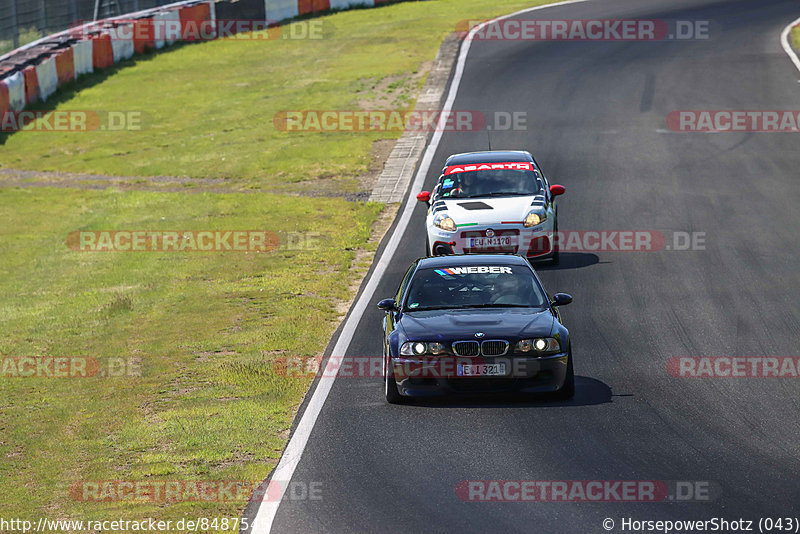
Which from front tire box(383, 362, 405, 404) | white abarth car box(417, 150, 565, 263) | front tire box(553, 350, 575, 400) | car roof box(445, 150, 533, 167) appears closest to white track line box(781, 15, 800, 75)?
car roof box(445, 150, 533, 167)

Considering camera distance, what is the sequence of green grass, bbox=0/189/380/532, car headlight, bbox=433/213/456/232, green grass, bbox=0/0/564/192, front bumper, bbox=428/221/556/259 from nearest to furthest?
green grass, bbox=0/189/380/532 < front bumper, bbox=428/221/556/259 < car headlight, bbox=433/213/456/232 < green grass, bbox=0/0/564/192

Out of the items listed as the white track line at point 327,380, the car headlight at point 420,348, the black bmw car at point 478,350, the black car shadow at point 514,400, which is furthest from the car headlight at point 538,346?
the white track line at point 327,380

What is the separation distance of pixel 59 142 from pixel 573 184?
15238mm

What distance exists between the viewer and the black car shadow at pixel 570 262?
57.3ft

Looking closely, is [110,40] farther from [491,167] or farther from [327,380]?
[327,380]

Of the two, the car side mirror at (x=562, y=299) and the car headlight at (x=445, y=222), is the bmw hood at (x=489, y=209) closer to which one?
the car headlight at (x=445, y=222)

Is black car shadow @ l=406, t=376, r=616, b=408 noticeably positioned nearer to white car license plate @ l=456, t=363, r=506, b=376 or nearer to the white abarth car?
white car license plate @ l=456, t=363, r=506, b=376

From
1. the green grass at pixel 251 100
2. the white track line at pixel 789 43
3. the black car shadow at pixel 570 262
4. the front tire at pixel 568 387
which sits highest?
the front tire at pixel 568 387

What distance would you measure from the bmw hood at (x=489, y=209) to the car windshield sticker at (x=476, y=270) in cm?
464

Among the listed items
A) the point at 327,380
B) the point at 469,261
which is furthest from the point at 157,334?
the point at 469,261

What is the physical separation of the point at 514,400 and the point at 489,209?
6611mm

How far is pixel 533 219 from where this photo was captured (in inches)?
671

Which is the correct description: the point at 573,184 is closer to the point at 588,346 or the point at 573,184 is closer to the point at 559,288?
the point at 559,288

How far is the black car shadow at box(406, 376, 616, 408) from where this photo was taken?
1092 centimetres
